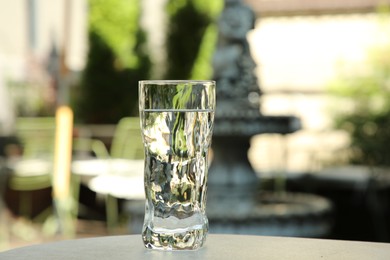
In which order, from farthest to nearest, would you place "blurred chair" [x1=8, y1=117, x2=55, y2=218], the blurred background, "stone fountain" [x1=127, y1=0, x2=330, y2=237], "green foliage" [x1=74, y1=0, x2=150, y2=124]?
"green foliage" [x1=74, y1=0, x2=150, y2=124] < the blurred background < "blurred chair" [x1=8, y1=117, x2=55, y2=218] < "stone fountain" [x1=127, y1=0, x2=330, y2=237]

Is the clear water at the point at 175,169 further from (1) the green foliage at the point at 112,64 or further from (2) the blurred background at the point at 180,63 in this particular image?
(1) the green foliage at the point at 112,64

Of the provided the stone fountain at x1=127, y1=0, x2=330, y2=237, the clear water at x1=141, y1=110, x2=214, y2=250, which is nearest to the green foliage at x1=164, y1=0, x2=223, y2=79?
the stone fountain at x1=127, y1=0, x2=330, y2=237

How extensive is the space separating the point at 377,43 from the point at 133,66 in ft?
8.65

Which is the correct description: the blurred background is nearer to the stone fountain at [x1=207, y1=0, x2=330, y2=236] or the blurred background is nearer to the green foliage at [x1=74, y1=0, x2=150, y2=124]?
the green foliage at [x1=74, y1=0, x2=150, y2=124]

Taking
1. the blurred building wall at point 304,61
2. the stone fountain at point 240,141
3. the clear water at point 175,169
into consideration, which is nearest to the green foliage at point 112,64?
the blurred building wall at point 304,61

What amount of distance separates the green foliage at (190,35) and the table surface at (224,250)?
8.90 m

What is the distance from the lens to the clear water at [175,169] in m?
1.17

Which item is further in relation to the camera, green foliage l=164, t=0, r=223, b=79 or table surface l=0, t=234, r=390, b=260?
green foliage l=164, t=0, r=223, b=79

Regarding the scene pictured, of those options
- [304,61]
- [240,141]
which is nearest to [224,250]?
[240,141]

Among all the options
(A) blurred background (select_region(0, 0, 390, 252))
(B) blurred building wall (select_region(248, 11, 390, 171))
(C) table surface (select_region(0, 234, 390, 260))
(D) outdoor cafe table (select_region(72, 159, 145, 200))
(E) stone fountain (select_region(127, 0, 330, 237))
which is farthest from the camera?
(B) blurred building wall (select_region(248, 11, 390, 171))

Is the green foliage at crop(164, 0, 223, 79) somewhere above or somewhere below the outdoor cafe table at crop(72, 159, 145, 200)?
above

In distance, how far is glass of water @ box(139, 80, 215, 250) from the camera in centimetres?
117

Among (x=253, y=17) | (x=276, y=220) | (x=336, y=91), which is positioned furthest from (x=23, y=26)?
(x=276, y=220)

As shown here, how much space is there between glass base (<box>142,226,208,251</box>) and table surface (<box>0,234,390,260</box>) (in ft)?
0.04
